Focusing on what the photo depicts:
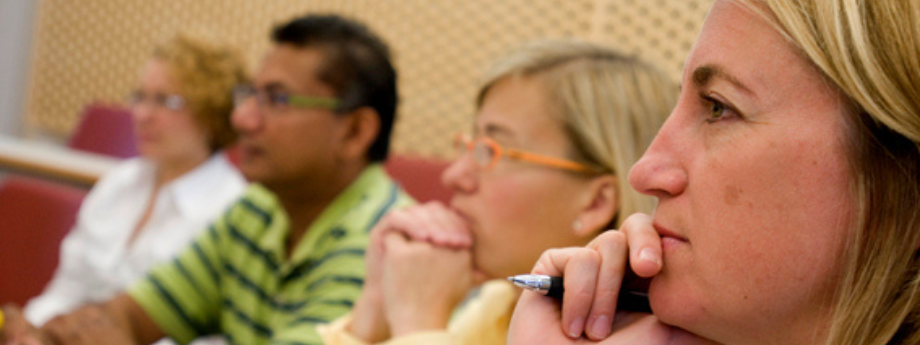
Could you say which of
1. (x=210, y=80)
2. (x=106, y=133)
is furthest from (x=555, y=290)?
(x=106, y=133)

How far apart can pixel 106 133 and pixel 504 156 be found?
3.31 meters

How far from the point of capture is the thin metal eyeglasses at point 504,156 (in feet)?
4.19

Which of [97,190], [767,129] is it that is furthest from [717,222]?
[97,190]

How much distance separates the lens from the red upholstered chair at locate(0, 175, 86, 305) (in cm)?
248

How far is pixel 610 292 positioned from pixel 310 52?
4.59 feet

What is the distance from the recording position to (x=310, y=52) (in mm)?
1963

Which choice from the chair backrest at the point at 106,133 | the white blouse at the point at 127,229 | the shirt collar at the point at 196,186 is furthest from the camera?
the chair backrest at the point at 106,133

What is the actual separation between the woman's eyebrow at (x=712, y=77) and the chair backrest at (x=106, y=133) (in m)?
3.71

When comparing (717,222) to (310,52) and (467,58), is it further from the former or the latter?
(467,58)

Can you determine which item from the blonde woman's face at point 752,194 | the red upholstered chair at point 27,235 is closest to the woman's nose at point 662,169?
the blonde woman's face at point 752,194

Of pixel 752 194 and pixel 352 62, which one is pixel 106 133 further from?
pixel 752 194

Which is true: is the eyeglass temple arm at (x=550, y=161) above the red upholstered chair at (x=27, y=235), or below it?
above

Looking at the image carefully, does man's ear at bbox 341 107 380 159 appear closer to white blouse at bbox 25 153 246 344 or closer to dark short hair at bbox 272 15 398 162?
dark short hair at bbox 272 15 398 162

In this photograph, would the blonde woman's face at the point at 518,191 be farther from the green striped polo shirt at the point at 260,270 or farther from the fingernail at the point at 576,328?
the fingernail at the point at 576,328
